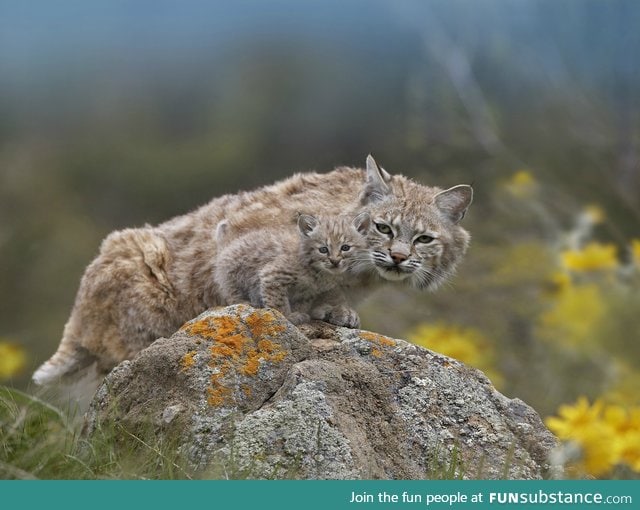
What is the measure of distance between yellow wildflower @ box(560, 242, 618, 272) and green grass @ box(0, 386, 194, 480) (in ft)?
25.1

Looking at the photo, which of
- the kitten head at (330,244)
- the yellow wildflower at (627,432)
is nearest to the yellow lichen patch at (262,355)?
the kitten head at (330,244)

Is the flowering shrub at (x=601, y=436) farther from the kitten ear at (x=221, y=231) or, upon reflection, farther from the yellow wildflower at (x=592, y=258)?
the yellow wildflower at (x=592, y=258)

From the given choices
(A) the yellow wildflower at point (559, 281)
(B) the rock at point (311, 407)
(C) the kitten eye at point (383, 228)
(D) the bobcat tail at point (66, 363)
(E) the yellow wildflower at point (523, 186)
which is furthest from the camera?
(E) the yellow wildflower at point (523, 186)

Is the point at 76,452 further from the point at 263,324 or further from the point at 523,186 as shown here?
the point at 523,186

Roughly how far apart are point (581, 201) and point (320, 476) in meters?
9.74

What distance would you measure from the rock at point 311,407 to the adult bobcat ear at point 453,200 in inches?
67.1

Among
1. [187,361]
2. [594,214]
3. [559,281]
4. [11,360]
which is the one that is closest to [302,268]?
[187,361]

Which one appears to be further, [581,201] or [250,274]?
[581,201]

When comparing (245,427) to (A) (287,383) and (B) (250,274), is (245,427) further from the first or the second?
(B) (250,274)

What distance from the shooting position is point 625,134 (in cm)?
1656

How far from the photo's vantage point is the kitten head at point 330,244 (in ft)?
28.9

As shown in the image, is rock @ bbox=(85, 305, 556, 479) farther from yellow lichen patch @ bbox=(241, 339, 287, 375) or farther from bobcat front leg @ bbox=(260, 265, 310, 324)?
bobcat front leg @ bbox=(260, 265, 310, 324)

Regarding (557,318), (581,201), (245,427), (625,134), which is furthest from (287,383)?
(625,134)

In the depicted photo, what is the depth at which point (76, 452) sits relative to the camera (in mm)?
7168
